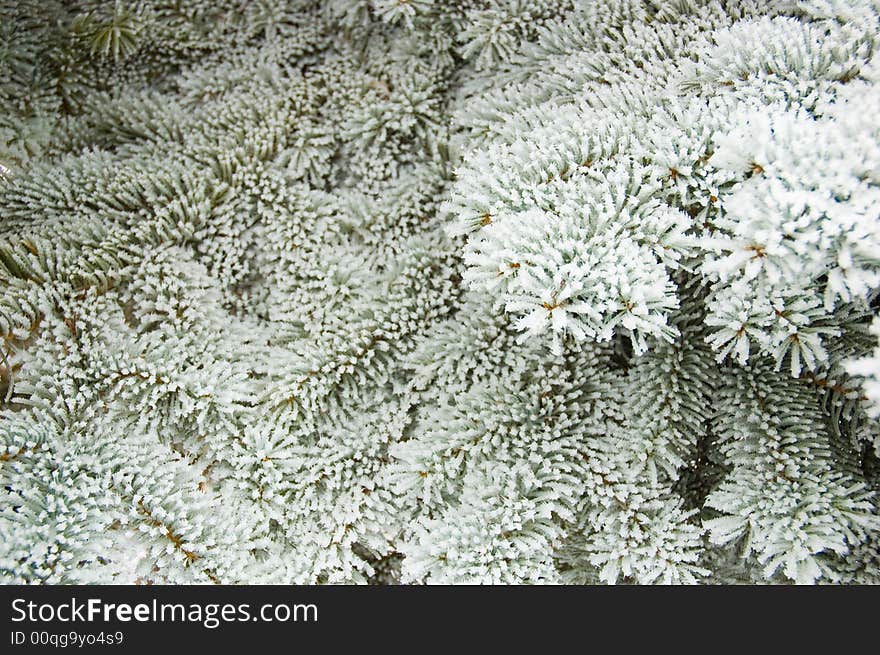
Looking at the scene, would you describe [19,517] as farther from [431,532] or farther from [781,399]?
[781,399]

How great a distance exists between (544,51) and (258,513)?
719 mm

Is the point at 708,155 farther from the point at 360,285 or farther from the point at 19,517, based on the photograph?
the point at 19,517

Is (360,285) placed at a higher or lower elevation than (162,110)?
lower

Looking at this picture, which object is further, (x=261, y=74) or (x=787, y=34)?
(x=261, y=74)

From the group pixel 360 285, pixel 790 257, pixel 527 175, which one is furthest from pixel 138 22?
pixel 790 257

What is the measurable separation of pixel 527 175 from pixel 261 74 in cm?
53

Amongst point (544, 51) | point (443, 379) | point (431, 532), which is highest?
point (544, 51)

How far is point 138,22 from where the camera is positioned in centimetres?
101

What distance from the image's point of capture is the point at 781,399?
722mm

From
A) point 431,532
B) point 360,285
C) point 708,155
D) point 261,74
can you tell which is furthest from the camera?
point 261,74

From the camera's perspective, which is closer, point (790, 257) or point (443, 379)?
point (790, 257)

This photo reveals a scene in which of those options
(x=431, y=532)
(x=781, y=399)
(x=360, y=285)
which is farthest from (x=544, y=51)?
(x=431, y=532)

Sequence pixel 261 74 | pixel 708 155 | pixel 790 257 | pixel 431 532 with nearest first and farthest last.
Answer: pixel 790 257, pixel 708 155, pixel 431 532, pixel 261 74

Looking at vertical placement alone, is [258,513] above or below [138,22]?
below
